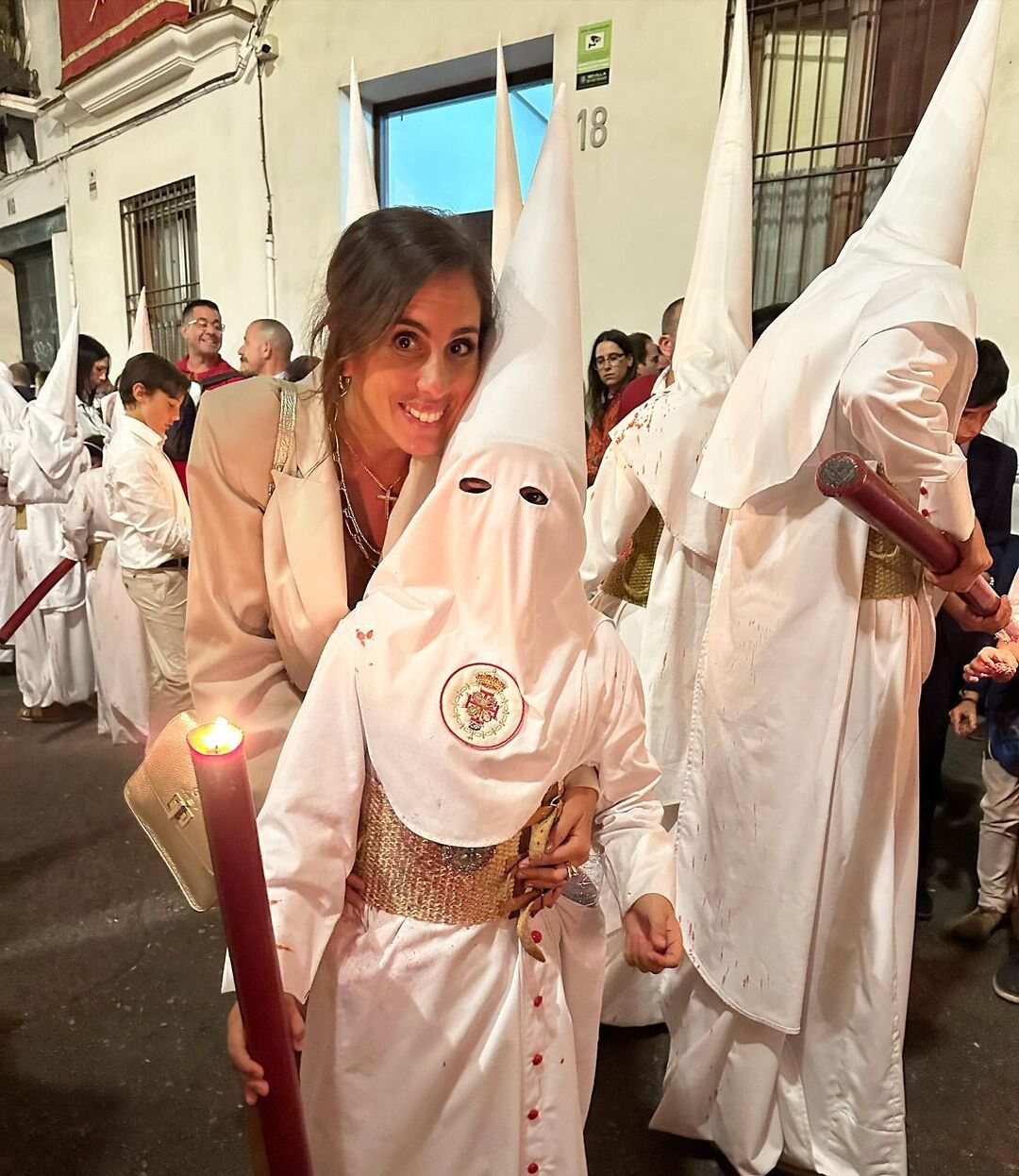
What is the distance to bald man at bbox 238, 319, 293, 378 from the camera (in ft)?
13.8

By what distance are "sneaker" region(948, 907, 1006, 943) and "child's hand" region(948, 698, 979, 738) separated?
0.59 meters

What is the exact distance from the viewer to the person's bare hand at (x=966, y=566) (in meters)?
1.53

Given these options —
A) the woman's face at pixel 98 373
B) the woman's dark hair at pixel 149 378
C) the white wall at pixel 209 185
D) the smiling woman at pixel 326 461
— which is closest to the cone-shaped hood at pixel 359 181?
the smiling woman at pixel 326 461

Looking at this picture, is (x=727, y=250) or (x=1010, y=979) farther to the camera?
(x=1010, y=979)

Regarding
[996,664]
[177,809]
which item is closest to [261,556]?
[177,809]

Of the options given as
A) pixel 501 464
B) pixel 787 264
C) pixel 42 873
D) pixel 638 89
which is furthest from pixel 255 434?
pixel 638 89

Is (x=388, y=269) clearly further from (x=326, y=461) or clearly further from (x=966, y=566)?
(x=966, y=566)

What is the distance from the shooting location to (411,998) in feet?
3.51

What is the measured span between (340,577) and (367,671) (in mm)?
252

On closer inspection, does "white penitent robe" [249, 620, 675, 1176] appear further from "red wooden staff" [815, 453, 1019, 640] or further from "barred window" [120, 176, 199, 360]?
"barred window" [120, 176, 199, 360]

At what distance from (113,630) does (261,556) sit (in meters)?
3.17

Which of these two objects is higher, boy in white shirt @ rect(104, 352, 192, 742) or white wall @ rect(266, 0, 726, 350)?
white wall @ rect(266, 0, 726, 350)

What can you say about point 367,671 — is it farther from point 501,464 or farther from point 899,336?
point 899,336

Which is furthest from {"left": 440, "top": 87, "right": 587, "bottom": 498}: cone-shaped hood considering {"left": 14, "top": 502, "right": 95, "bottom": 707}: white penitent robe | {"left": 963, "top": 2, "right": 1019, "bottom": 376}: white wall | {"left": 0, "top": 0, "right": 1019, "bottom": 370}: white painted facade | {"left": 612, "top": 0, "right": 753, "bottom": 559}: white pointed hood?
{"left": 14, "top": 502, "right": 95, "bottom": 707}: white penitent robe
